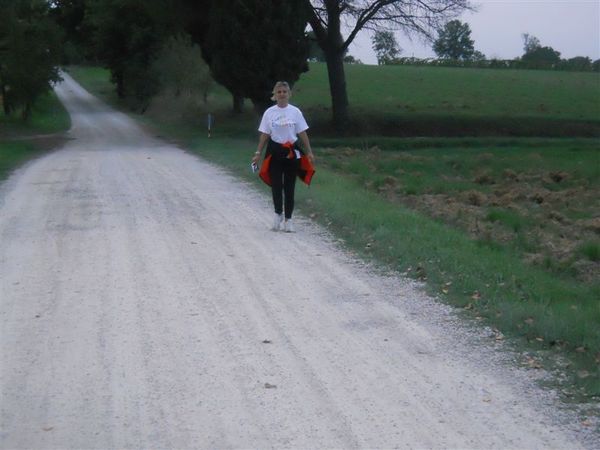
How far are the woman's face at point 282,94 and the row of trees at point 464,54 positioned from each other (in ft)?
81.5

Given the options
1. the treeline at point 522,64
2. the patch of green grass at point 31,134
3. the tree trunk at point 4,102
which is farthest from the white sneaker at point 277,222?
the treeline at point 522,64

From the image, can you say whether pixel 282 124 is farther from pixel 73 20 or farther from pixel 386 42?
pixel 73 20

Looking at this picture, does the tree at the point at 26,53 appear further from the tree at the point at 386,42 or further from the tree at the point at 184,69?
the tree at the point at 386,42

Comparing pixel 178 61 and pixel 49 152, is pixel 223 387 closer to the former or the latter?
pixel 49 152

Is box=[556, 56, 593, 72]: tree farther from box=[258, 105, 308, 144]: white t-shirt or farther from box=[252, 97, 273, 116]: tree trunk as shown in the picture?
box=[258, 105, 308, 144]: white t-shirt

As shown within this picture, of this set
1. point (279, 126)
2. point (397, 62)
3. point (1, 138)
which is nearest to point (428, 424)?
point (279, 126)

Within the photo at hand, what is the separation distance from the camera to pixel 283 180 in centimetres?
1214

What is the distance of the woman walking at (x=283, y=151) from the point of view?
11.8 meters

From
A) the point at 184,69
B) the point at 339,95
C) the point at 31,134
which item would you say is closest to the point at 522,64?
the point at 184,69

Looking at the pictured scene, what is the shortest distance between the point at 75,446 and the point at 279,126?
7.07m

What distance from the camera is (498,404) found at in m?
5.98

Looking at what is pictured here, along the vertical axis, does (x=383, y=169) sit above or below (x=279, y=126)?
below

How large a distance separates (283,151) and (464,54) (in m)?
120

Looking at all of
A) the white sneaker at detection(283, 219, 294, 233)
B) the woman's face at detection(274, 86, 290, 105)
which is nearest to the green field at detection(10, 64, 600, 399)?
the white sneaker at detection(283, 219, 294, 233)
